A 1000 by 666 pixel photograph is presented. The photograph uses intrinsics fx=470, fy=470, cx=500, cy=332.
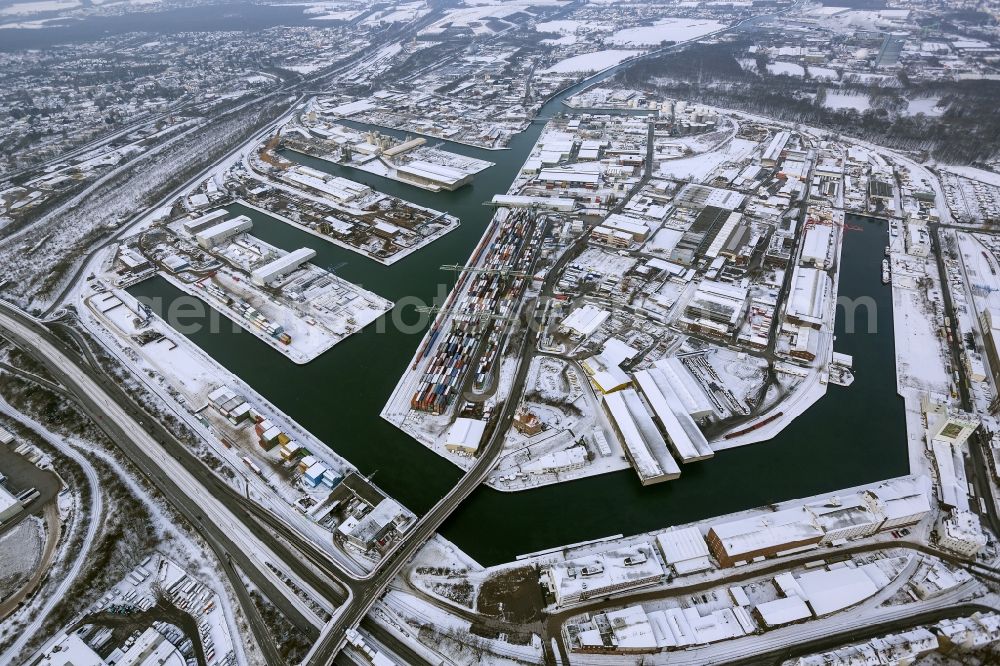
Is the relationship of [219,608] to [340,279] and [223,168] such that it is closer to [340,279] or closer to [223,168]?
[340,279]

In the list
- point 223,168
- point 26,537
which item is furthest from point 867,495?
point 223,168

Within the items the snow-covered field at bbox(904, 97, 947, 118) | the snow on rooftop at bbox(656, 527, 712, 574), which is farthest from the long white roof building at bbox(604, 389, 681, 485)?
the snow-covered field at bbox(904, 97, 947, 118)

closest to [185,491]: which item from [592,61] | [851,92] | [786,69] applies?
[851,92]

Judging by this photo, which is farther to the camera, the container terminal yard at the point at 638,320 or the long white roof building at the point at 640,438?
the container terminal yard at the point at 638,320

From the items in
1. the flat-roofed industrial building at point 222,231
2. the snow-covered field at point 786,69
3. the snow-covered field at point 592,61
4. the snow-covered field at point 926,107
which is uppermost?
the snow-covered field at point 592,61

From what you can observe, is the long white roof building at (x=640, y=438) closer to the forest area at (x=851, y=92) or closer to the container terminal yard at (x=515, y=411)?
the container terminal yard at (x=515, y=411)

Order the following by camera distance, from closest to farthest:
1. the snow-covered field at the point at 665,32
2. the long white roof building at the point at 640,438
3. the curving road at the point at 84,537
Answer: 1. the curving road at the point at 84,537
2. the long white roof building at the point at 640,438
3. the snow-covered field at the point at 665,32

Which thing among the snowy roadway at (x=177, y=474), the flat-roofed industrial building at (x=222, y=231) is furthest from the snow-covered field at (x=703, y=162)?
→ the snowy roadway at (x=177, y=474)

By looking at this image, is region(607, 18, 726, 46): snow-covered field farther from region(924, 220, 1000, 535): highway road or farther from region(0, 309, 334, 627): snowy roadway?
region(0, 309, 334, 627): snowy roadway
